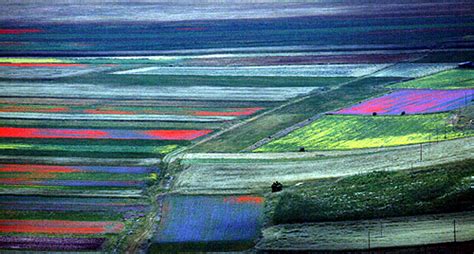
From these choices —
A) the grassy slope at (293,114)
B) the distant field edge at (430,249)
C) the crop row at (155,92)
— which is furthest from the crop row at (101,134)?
the distant field edge at (430,249)

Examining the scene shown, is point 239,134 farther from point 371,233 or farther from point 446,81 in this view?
point 371,233

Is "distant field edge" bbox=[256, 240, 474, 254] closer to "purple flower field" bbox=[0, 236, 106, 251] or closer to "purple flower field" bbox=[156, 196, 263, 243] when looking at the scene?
"purple flower field" bbox=[156, 196, 263, 243]

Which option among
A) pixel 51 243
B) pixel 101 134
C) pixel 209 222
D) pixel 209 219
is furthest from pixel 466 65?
pixel 51 243

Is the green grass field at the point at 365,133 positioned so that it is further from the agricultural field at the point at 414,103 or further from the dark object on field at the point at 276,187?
the dark object on field at the point at 276,187

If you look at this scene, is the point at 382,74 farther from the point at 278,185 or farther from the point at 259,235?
the point at 259,235

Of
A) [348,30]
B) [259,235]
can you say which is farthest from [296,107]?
[348,30]

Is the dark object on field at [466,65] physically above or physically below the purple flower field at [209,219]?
above
